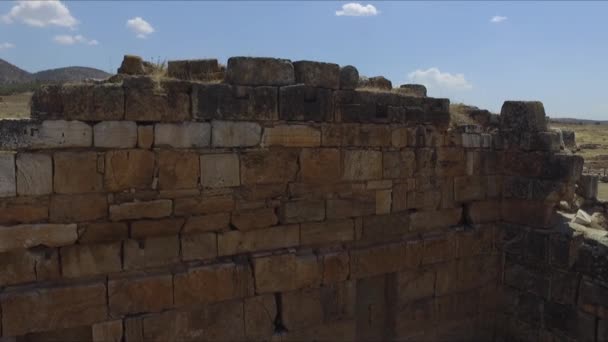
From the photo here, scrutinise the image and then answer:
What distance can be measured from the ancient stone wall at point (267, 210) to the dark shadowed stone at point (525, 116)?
0.08 feet

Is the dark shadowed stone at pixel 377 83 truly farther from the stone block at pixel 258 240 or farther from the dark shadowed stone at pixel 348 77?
the stone block at pixel 258 240

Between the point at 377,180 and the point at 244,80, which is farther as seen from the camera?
the point at 377,180

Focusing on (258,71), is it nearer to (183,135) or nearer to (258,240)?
(183,135)

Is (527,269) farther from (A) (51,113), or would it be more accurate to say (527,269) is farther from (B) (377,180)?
(A) (51,113)

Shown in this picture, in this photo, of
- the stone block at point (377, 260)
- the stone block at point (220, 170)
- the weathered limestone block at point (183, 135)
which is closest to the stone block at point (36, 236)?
the weathered limestone block at point (183, 135)

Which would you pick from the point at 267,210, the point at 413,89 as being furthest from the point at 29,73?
the point at 267,210

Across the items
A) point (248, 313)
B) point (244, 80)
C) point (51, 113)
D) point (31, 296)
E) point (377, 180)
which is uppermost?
point (244, 80)

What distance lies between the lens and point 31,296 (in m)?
4.61

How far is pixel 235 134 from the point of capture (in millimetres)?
5438

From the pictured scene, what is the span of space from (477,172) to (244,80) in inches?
162

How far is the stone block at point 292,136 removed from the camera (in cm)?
564

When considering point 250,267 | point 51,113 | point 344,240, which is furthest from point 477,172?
point 51,113

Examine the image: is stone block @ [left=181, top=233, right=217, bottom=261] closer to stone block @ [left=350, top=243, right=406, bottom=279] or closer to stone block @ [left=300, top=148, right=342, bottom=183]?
stone block @ [left=300, top=148, right=342, bottom=183]

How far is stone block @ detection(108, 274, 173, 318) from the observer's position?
4.96 metres
